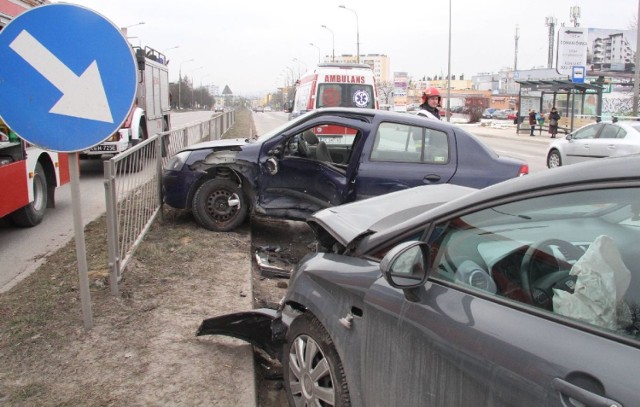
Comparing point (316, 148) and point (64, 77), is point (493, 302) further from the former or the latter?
point (316, 148)

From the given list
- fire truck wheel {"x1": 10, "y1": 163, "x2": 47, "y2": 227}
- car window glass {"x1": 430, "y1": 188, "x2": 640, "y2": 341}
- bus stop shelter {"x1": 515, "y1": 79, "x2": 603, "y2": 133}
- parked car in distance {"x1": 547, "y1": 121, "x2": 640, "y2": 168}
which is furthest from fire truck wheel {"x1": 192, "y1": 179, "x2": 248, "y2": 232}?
bus stop shelter {"x1": 515, "y1": 79, "x2": 603, "y2": 133}

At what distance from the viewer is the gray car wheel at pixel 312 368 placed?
2609 millimetres

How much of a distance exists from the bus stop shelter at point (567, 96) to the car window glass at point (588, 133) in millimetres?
13746

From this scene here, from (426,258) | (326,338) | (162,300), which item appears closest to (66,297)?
(162,300)

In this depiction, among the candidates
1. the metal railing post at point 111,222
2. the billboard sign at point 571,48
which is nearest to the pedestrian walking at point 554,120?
the billboard sign at point 571,48

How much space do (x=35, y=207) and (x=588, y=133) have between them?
13376mm

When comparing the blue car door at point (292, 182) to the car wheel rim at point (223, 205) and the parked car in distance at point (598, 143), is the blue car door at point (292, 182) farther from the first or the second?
the parked car in distance at point (598, 143)

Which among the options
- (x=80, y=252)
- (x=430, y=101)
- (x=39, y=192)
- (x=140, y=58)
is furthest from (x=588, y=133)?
(x=80, y=252)

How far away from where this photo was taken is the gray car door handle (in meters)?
1.48

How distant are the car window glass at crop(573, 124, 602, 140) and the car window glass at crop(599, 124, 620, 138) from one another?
218 mm

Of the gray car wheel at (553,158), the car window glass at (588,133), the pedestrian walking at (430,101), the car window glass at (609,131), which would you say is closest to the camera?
the pedestrian walking at (430,101)

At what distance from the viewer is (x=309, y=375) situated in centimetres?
282

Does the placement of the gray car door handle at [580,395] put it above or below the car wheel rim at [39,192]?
above

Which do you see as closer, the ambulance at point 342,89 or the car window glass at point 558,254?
the car window glass at point 558,254
